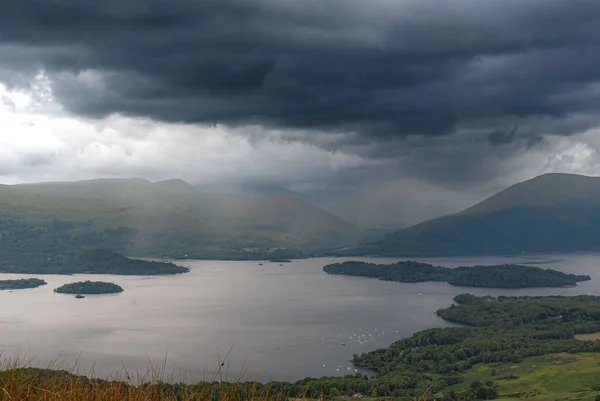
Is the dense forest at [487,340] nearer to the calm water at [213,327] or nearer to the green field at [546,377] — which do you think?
the green field at [546,377]

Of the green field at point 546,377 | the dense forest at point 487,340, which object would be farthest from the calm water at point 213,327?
the green field at point 546,377

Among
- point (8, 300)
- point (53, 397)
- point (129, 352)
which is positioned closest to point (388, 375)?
point (129, 352)

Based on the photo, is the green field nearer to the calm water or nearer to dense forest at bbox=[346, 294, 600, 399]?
dense forest at bbox=[346, 294, 600, 399]

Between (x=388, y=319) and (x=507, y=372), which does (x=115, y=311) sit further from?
(x=507, y=372)

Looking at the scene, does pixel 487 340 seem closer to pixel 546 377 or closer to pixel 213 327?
pixel 546 377

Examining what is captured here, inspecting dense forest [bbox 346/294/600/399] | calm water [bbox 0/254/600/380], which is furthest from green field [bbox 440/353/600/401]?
calm water [bbox 0/254/600/380]
